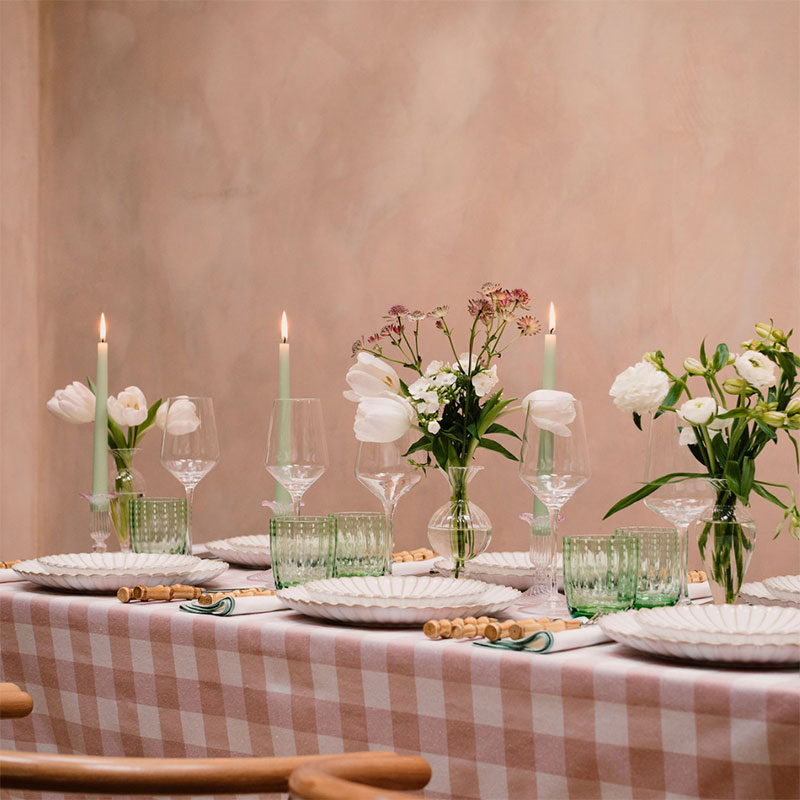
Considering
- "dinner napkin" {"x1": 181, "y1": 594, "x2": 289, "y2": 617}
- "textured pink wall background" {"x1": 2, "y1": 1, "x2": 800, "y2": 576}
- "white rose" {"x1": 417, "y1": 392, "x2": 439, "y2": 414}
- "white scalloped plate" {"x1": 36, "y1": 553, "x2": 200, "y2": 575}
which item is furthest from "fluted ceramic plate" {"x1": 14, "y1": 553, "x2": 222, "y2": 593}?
"textured pink wall background" {"x1": 2, "y1": 1, "x2": 800, "y2": 576}

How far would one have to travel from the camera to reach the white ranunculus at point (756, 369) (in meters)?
1.33

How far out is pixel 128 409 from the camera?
77.3 inches

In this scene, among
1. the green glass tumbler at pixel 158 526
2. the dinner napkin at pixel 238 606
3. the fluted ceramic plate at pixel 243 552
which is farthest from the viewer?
the fluted ceramic plate at pixel 243 552

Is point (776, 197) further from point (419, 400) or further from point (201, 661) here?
point (201, 661)

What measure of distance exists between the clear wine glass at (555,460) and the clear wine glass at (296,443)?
38cm

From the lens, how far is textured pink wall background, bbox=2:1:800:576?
8.65ft

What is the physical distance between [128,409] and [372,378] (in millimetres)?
571

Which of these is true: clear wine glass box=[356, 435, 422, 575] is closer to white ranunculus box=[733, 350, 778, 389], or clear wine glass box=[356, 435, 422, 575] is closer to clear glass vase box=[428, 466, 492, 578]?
clear glass vase box=[428, 466, 492, 578]

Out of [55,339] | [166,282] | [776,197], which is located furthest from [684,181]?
[55,339]

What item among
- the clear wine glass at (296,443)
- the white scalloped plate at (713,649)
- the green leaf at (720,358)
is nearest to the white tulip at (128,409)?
the clear wine glass at (296,443)

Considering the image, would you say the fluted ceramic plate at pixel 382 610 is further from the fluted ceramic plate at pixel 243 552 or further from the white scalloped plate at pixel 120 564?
the fluted ceramic plate at pixel 243 552

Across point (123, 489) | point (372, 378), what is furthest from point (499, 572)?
point (123, 489)

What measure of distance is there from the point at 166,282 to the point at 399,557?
2.06 meters

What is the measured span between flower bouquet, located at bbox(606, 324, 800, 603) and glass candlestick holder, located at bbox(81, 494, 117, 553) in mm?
939
